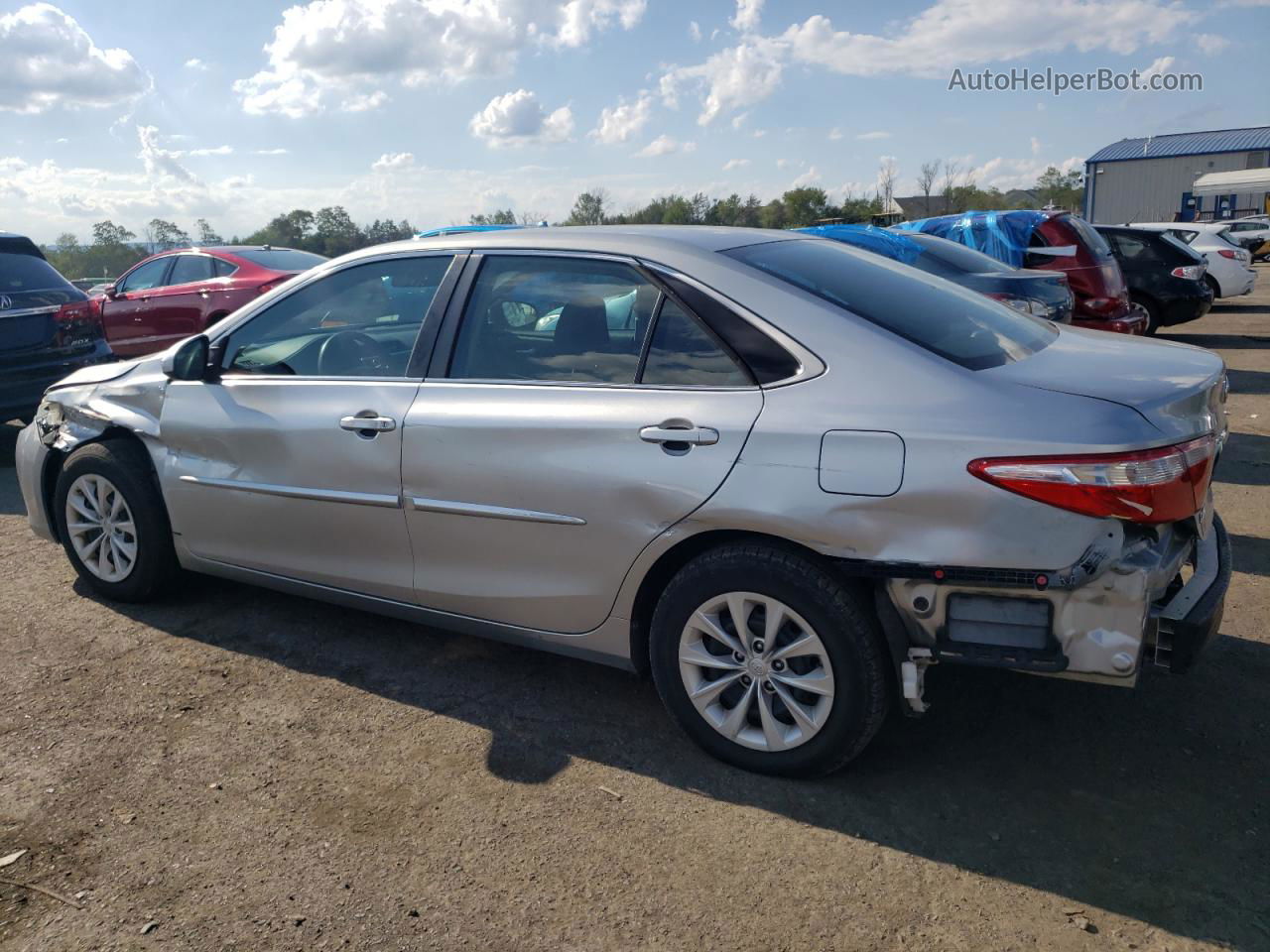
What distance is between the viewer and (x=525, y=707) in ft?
12.4

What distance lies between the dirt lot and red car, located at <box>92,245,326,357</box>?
7316mm

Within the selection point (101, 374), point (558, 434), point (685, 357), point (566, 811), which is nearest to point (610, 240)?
point (685, 357)

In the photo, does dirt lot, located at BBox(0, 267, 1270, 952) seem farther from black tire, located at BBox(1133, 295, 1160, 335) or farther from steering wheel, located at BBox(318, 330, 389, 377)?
black tire, located at BBox(1133, 295, 1160, 335)

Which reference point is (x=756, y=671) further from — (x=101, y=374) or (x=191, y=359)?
(x=101, y=374)

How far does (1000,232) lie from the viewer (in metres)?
11.2

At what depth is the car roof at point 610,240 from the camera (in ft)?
11.5

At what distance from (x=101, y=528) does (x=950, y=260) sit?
6.86m

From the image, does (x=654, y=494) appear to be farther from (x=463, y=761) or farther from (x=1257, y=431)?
(x=1257, y=431)

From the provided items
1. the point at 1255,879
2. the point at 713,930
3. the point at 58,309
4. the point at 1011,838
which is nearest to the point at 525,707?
the point at 713,930

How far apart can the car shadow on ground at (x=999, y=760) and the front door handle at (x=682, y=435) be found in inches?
41.8

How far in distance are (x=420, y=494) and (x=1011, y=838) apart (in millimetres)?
2193

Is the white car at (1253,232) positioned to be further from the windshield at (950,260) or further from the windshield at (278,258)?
the windshield at (278,258)

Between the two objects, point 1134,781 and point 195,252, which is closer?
point 1134,781

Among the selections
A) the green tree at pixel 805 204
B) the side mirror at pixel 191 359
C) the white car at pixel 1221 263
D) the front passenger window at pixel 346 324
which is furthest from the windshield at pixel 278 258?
the green tree at pixel 805 204
